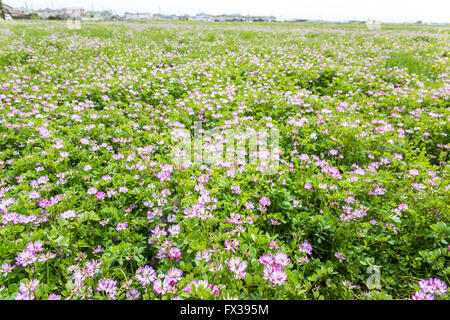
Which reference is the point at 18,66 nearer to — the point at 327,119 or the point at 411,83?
the point at 327,119

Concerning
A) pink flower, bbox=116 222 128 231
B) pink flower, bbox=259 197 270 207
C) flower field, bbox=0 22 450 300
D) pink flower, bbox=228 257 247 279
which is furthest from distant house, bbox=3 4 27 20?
pink flower, bbox=228 257 247 279

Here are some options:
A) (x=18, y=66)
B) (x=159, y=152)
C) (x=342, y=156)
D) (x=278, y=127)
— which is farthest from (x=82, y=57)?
(x=342, y=156)

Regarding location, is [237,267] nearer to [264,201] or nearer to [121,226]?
[264,201]

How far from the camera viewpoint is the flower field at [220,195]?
1847mm

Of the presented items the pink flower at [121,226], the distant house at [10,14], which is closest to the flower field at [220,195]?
the pink flower at [121,226]

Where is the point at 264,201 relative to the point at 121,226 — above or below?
above

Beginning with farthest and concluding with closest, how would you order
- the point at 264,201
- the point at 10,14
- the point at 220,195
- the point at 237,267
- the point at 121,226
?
the point at 10,14, the point at 220,195, the point at 264,201, the point at 121,226, the point at 237,267

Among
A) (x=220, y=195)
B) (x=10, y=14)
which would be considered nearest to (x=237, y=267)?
(x=220, y=195)

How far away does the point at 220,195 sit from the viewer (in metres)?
2.74

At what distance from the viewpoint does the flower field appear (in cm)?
185

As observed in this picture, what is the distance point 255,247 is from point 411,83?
753cm

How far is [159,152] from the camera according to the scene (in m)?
3.71

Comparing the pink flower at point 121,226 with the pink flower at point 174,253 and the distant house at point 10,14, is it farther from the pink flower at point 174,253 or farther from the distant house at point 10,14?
the distant house at point 10,14

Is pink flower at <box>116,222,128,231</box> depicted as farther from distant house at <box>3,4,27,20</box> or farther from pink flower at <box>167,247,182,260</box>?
distant house at <box>3,4,27,20</box>
